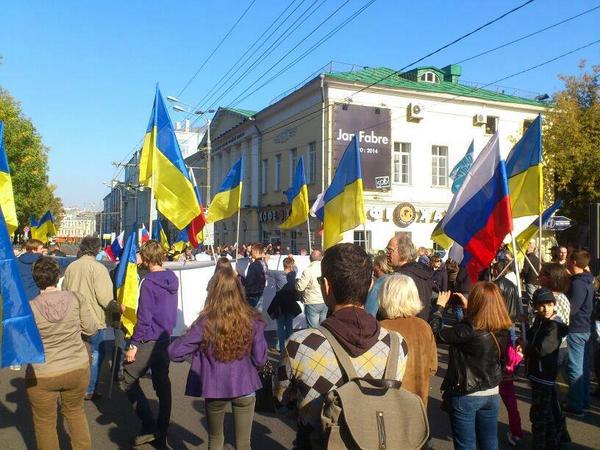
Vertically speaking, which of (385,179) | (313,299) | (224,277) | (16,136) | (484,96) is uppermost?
(484,96)

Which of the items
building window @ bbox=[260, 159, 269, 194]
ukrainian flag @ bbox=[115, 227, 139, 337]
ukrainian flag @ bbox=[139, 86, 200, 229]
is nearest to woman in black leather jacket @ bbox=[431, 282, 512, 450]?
ukrainian flag @ bbox=[115, 227, 139, 337]

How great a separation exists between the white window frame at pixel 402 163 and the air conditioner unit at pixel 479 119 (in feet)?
12.9

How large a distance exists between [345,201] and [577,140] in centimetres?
1998

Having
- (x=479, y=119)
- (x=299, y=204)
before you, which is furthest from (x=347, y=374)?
(x=479, y=119)

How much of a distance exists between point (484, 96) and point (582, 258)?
26227 millimetres

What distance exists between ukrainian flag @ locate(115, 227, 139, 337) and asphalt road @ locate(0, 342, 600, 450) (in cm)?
97

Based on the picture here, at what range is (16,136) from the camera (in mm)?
28547

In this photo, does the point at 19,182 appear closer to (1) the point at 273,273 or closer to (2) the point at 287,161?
(2) the point at 287,161

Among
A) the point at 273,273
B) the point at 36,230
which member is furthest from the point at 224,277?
the point at 36,230

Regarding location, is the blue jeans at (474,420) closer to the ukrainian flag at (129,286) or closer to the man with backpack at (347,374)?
the man with backpack at (347,374)

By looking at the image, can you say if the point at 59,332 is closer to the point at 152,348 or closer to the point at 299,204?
the point at 152,348

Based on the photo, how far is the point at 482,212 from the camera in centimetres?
605

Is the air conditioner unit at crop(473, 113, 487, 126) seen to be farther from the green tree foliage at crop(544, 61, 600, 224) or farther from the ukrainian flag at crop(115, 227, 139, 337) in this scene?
the ukrainian flag at crop(115, 227, 139, 337)

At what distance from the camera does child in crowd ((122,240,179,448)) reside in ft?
16.5
